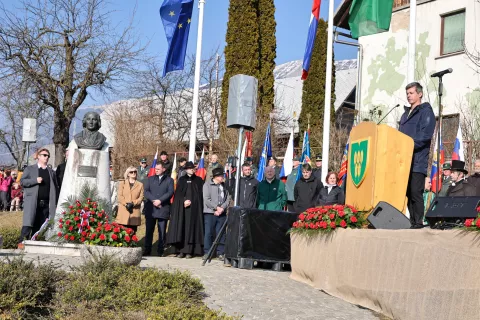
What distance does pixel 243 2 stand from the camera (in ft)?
94.2

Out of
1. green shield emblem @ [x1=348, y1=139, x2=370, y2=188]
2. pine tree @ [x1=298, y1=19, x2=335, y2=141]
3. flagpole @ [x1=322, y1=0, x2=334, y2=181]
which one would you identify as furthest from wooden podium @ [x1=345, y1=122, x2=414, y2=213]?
pine tree @ [x1=298, y1=19, x2=335, y2=141]

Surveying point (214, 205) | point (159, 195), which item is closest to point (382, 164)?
point (214, 205)

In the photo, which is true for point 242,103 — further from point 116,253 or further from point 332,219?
point 116,253

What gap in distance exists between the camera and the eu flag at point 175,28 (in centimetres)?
1777

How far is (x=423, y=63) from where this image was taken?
24016 millimetres

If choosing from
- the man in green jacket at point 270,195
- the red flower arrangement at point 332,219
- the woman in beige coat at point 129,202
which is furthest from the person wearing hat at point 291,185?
the red flower arrangement at point 332,219

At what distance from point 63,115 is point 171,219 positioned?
13.1m

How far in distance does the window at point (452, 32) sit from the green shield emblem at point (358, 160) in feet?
49.5

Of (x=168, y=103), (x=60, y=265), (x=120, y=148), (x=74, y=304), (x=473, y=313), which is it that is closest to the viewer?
(x=473, y=313)

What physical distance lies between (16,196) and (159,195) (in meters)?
14.0

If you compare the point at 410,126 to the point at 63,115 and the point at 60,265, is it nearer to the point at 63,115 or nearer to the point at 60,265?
the point at 60,265

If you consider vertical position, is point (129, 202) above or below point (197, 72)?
below

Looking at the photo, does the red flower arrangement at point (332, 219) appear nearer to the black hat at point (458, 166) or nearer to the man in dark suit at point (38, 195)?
the black hat at point (458, 166)

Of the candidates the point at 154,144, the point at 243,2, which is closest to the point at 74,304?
the point at 243,2
